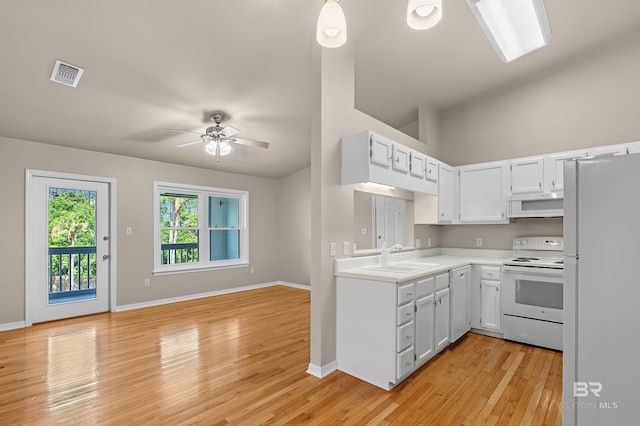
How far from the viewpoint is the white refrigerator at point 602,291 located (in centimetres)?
123

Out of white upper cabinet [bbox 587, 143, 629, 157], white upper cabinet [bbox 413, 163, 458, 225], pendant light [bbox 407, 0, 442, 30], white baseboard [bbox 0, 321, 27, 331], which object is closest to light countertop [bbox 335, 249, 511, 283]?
white upper cabinet [bbox 413, 163, 458, 225]

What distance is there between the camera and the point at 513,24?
290 cm

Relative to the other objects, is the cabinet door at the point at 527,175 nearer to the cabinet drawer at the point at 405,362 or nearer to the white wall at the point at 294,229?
the cabinet drawer at the point at 405,362

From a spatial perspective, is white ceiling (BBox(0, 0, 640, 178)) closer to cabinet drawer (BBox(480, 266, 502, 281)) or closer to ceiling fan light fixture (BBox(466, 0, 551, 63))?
ceiling fan light fixture (BBox(466, 0, 551, 63))

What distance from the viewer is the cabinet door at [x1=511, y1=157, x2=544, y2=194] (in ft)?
12.5

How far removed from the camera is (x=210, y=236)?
6152 mm

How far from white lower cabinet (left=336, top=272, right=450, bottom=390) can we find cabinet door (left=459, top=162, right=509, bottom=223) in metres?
1.73

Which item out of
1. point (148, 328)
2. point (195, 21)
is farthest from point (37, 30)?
point (148, 328)

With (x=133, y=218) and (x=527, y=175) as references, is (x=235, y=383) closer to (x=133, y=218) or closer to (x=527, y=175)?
(x=133, y=218)

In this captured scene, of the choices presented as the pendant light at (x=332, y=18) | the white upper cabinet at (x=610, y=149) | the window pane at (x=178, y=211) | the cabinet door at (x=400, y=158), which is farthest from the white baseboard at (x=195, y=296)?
the pendant light at (x=332, y=18)

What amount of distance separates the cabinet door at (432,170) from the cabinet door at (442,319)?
1363 millimetres

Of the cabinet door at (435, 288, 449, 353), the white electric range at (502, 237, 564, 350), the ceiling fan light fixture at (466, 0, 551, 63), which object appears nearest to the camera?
the ceiling fan light fixture at (466, 0, 551, 63)

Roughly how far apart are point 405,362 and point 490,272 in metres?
1.88

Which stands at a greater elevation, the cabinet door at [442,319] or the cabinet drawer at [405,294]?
the cabinet drawer at [405,294]
